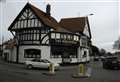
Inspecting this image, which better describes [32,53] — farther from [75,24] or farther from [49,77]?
[49,77]

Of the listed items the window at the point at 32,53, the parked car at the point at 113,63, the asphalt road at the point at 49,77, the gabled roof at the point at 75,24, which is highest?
the gabled roof at the point at 75,24

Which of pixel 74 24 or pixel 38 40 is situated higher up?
pixel 74 24

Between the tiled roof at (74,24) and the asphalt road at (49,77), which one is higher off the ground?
the tiled roof at (74,24)

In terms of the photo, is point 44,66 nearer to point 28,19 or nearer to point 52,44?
point 52,44

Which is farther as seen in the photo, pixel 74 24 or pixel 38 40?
pixel 74 24

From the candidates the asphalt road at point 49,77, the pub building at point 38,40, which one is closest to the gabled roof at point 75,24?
the pub building at point 38,40

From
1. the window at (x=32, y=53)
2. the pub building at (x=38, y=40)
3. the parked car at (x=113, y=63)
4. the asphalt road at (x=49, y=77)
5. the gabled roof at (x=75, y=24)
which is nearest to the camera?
the asphalt road at (x=49, y=77)

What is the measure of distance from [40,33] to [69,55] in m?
7.07

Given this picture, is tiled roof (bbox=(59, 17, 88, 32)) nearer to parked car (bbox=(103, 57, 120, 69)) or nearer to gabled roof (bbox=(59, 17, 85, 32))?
gabled roof (bbox=(59, 17, 85, 32))

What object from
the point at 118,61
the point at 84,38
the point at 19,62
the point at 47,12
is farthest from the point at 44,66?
the point at 84,38

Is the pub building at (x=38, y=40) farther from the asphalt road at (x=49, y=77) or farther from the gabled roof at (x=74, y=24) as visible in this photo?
the asphalt road at (x=49, y=77)

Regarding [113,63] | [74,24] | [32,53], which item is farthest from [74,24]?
[113,63]

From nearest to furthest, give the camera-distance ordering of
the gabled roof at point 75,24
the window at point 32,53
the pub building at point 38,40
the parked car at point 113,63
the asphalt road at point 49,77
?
the asphalt road at point 49,77 < the parked car at point 113,63 < the pub building at point 38,40 < the window at point 32,53 < the gabled roof at point 75,24

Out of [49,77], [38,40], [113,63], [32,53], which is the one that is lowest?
[49,77]
